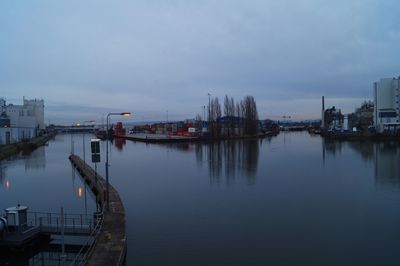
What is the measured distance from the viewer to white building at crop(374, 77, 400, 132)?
49.9 metres

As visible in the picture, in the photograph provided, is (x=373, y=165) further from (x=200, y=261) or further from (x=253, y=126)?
(x=253, y=126)

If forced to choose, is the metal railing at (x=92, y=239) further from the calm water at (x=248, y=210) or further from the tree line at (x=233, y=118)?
the tree line at (x=233, y=118)

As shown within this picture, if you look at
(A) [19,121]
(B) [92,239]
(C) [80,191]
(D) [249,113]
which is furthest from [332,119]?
(B) [92,239]

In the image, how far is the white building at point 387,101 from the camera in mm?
49938

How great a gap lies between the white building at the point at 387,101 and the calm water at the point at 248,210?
35.8 meters

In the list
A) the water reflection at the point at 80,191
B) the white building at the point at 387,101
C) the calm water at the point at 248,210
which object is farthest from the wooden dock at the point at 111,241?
the white building at the point at 387,101

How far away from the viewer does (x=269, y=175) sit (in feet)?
53.9

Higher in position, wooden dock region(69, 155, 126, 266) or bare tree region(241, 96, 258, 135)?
bare tree region(241, 96, 258, 135)

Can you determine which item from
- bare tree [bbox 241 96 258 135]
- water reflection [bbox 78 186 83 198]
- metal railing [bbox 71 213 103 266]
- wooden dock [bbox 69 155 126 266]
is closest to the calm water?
water reflection [bbox 78 186 83 198]

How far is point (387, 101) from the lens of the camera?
5197 centimetres

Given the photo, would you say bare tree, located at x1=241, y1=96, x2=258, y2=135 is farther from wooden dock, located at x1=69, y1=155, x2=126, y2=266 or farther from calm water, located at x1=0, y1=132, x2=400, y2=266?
wooden dock, located at x1=69, y1=155, x2=126, y2=266

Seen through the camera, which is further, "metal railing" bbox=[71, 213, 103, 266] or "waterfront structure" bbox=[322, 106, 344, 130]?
"waterfront structure" bbox=[322, 106, 344, 130]

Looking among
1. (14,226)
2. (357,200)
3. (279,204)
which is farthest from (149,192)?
(357,200)

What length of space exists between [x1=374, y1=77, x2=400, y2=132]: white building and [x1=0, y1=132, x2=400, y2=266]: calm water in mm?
35813
